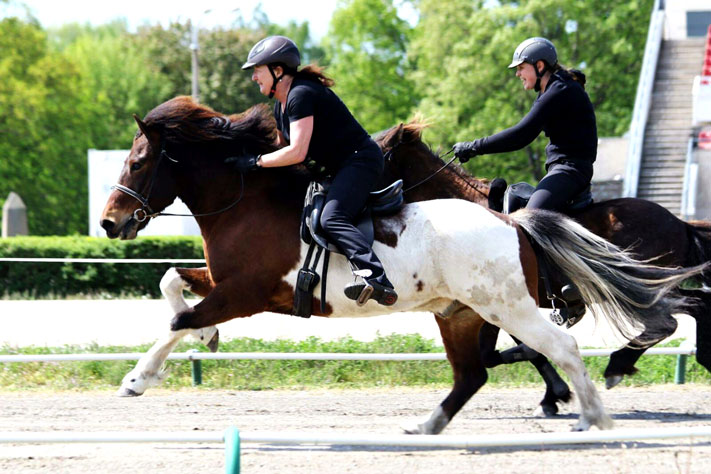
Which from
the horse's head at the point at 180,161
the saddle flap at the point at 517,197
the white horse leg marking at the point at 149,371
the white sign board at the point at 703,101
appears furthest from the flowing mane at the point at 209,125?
the white sign board at the point at 703,101

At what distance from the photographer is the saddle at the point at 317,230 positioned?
Result: 20.1ft

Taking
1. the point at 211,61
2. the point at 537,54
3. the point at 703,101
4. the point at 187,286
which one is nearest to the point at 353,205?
the point at 187,286

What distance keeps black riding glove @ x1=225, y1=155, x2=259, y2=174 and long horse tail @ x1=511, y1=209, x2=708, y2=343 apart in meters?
1.75

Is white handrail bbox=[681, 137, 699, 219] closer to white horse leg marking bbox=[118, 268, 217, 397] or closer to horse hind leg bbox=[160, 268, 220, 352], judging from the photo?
horse hind leg bbox=[160, 268, 220, 352]

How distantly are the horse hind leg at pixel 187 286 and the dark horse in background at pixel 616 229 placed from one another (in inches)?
77.8

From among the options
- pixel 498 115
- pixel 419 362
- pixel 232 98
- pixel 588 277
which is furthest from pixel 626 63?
pixel 588 277

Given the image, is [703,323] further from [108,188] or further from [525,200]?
[108,188]

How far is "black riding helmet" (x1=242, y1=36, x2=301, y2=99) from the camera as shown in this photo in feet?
20.5

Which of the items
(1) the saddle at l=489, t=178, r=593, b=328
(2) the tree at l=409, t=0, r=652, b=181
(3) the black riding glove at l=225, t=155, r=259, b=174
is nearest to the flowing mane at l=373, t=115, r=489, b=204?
(1) the saddle at l=489, t=178, r=593, b=328

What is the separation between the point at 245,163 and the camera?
6453 millimetres

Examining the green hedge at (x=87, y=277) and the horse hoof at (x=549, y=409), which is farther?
the green hedge at (x=87, y=277)

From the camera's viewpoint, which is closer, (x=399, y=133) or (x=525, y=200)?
(x=525, y=200)

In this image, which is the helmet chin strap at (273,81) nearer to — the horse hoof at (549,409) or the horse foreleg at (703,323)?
the horse hoof at (549,409)

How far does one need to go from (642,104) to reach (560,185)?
21341 millimetres
